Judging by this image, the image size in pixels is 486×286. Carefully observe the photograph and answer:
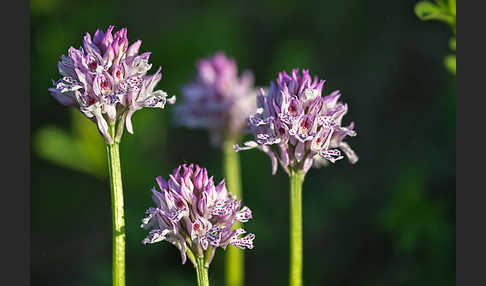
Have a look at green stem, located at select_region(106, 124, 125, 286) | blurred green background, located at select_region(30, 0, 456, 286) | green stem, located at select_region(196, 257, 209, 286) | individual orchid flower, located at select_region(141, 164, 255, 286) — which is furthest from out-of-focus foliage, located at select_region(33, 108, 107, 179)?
green stem, located at select_region(196, 257, 209, 286)

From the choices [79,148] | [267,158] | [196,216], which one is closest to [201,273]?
[196,216]

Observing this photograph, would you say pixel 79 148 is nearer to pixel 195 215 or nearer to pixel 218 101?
pixel 218 101

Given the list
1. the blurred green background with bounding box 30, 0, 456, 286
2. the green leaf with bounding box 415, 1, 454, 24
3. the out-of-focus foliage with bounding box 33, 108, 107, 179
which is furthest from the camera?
the out-of-focus foliage with bounding box 33, 108, 107, 179

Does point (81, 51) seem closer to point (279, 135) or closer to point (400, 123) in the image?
point (279, 135)

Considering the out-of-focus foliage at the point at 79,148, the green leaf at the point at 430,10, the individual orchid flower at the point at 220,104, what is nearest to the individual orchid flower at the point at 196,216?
the green leaf at the point at 430,10

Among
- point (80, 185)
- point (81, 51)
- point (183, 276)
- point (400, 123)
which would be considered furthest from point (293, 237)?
point (80, 185)

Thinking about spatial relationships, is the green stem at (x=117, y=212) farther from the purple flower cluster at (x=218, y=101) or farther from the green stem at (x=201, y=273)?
the purple flower cluster at (x=218, y=101)

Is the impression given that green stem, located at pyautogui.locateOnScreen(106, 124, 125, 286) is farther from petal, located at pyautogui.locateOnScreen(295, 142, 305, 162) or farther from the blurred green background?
the blurred green background
